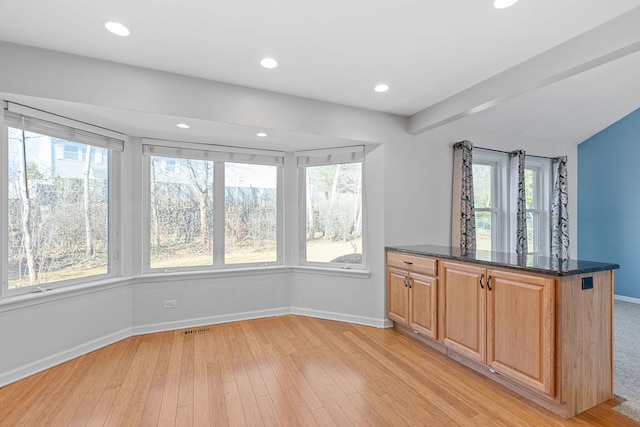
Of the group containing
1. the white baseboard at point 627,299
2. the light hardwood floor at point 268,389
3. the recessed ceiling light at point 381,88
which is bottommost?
the white baseboard at point 627,299

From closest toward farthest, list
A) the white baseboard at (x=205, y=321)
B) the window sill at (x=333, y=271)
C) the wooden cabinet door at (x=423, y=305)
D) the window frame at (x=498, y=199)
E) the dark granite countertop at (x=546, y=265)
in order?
the dark granite countertop at (x=546, y=265) < the wooden cabinet door at (x=423, y=305) < the white baseboard at (x=205, y=321) < the window sill at (x=333, y=271) < the window frame at (x=498, y=199)

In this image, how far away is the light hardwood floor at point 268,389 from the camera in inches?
73.1

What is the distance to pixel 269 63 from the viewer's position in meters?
2.43

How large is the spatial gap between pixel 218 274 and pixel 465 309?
262 cm

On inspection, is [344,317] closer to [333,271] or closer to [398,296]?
[333,271]

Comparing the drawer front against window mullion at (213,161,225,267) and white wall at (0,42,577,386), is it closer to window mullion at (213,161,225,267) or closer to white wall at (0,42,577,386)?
white wall at (0,42,577,386)

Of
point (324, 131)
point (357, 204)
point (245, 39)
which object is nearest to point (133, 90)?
point (245, 39)

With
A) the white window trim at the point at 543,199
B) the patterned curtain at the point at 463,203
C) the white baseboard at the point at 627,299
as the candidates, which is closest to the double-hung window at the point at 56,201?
the patterned curtain at the point at 463,203

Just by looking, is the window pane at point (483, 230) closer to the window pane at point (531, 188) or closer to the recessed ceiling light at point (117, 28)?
the window pane at point (531, 188)

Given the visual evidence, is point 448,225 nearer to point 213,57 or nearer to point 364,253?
point 364,253

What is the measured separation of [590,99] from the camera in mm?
3768

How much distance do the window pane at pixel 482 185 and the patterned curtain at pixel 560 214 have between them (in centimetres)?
122

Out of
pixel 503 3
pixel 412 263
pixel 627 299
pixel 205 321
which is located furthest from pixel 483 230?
pixel 205 321

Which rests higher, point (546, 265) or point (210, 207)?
point (210, 207)
